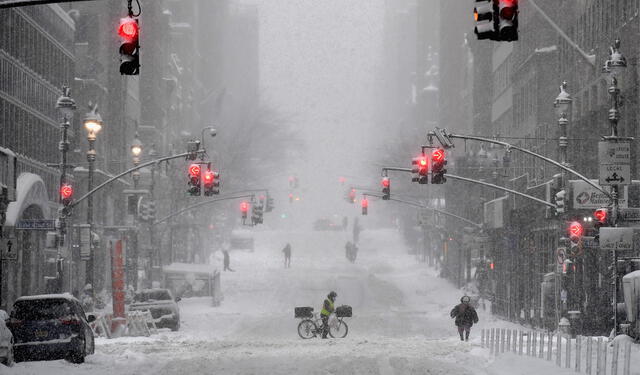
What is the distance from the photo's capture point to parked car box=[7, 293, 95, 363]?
2806 centimetres

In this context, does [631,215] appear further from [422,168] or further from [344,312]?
[344,312]

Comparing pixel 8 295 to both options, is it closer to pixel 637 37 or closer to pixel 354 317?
pixel 354 317

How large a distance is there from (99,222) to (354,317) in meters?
23.7

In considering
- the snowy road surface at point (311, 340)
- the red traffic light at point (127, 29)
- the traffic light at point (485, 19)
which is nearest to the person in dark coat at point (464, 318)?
the snowy road surface at point (311, 340)

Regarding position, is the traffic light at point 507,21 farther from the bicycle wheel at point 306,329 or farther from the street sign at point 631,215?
A: the bicycle wheel at point 306,329

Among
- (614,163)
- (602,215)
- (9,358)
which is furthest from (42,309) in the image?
(602,215)

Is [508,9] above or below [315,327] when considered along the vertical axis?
above

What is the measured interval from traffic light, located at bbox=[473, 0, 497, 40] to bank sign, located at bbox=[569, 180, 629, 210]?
2025 centimetres

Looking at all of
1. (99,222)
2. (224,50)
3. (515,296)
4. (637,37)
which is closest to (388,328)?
(515,296)

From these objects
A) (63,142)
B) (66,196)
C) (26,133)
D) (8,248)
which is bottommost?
(8,248)

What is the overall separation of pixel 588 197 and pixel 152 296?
16.2 meters

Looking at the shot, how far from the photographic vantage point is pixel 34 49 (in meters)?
57.4

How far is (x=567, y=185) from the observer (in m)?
46.0

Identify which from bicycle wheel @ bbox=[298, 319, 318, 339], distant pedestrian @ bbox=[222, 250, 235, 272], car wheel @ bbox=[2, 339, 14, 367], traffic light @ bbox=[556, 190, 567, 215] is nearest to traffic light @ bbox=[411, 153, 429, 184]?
traffic light @ bbox=[556, 190, 567, 215]
